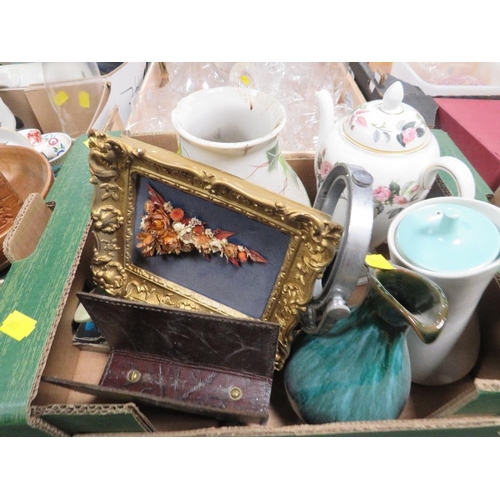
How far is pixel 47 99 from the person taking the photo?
1261 millimetres

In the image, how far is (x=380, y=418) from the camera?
481 mm

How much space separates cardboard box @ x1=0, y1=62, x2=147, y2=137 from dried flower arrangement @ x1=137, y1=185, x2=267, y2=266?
2.51 feet

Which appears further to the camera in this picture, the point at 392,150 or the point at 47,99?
the point at 47,99

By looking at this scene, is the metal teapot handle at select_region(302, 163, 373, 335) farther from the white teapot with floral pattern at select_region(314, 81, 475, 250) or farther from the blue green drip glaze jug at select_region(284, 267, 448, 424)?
the white teapot with floral pattern at select_region(314, 81, 475, 250)

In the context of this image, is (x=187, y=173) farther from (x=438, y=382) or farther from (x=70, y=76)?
(x=70, y=76)

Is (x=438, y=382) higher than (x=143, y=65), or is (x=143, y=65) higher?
(x=143, y=65)

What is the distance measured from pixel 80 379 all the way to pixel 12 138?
722 mm

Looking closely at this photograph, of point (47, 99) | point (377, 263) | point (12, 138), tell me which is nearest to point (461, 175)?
point (377, 263)

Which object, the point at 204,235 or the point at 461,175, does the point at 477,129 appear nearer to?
the point at 461,175

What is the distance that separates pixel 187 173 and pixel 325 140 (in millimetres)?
275

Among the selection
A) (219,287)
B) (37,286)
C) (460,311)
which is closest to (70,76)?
(37,286)

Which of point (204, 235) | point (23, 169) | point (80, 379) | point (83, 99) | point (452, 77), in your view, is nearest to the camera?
point (204, 235)

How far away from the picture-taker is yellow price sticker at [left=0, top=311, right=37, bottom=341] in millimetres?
511

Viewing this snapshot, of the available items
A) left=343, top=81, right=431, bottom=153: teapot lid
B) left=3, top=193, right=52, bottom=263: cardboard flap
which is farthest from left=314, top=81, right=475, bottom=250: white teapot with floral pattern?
left=3, top=193, right=52, bottom=263: cardboard flap
